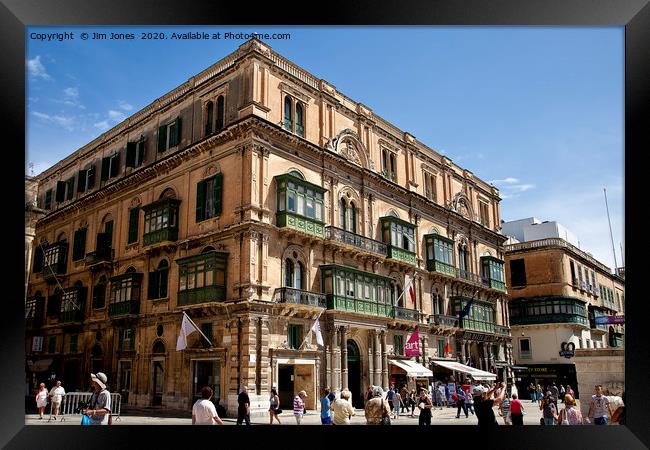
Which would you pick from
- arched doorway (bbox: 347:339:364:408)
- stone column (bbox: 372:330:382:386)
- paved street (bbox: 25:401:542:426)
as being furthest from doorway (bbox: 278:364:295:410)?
stone column (bbox: 372:330:382:386)

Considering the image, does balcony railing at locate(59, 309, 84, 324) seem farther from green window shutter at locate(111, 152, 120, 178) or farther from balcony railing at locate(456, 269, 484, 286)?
balcony railing at locate(456, 269, 484, 286)

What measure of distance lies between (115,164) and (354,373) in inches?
655

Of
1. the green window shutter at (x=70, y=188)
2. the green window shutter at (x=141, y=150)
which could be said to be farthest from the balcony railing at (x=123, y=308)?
the green window shutter at (x=70, y=188)

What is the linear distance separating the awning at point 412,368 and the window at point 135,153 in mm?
16194

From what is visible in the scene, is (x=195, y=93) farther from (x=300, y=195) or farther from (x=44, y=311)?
(x=44, y=311)

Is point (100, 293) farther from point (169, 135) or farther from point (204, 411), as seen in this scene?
point (204, 411)

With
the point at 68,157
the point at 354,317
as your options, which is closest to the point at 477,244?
the point at 354,317

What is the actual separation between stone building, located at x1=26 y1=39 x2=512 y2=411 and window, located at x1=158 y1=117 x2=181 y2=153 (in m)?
0.10

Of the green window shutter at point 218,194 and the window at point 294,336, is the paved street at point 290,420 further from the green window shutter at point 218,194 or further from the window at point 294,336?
the green window shutter at point 218,194

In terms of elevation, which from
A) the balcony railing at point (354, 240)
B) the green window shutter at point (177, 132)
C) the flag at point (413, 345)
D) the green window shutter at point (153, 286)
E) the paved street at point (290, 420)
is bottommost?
the paved street at point (290, 420)

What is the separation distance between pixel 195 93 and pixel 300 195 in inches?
280

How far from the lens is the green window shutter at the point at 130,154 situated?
29.5 metres

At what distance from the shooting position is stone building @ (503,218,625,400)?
42.0 metres
